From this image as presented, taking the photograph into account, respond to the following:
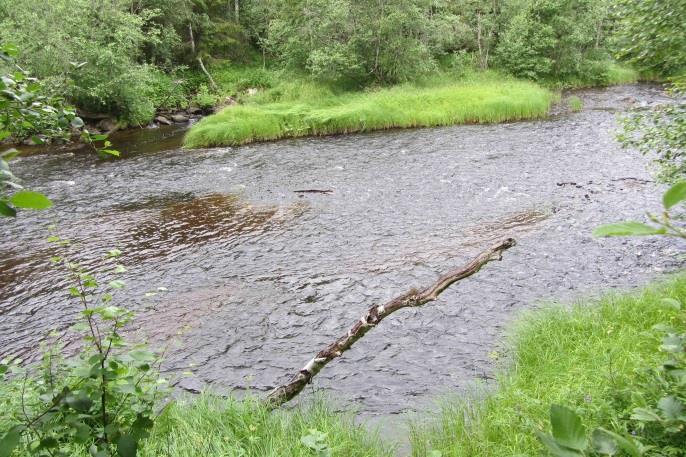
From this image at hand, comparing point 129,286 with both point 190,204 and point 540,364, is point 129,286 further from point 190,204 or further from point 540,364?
point 540,364

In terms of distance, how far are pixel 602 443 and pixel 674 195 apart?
98 centimetres

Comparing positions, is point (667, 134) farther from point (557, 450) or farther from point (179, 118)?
point (179, 118)

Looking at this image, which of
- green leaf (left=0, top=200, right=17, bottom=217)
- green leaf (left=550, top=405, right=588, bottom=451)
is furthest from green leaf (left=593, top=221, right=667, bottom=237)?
green leaf (left=0, top=200, right=17, bottom=217)

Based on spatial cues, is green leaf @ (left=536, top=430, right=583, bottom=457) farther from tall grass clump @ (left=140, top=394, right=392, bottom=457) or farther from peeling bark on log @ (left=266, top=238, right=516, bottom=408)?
peeling bark on log @ (left=266, top=238, right=516, bottom=408)

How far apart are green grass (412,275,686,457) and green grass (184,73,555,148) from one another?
17038 mm

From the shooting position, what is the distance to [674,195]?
1201mm

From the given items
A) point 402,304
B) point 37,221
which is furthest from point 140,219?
point 402,304

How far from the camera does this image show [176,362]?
6445mm

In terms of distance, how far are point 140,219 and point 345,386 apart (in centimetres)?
880

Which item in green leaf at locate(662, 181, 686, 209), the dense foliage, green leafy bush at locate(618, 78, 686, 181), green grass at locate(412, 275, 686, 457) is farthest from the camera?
green leafy bush at locate(618, 78, 686, 181)

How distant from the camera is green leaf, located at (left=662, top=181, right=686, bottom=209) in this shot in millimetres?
1189

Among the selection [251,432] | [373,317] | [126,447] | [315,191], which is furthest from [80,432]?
[315,191]

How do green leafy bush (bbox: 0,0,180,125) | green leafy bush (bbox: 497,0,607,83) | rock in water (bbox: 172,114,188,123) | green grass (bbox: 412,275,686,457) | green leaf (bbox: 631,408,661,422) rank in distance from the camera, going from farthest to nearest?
green leafy bush (bbox: 497,0,607,83) → rock in water (bbox: 172,114,188,123) → green leafy bush (bbox: 0,0,180,125) → green grass (bbox: 412,275,686,457) → green leaf (bbox: 631,408,661,422)

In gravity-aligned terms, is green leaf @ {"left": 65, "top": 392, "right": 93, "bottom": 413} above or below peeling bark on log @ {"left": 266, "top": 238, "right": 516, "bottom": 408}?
above
